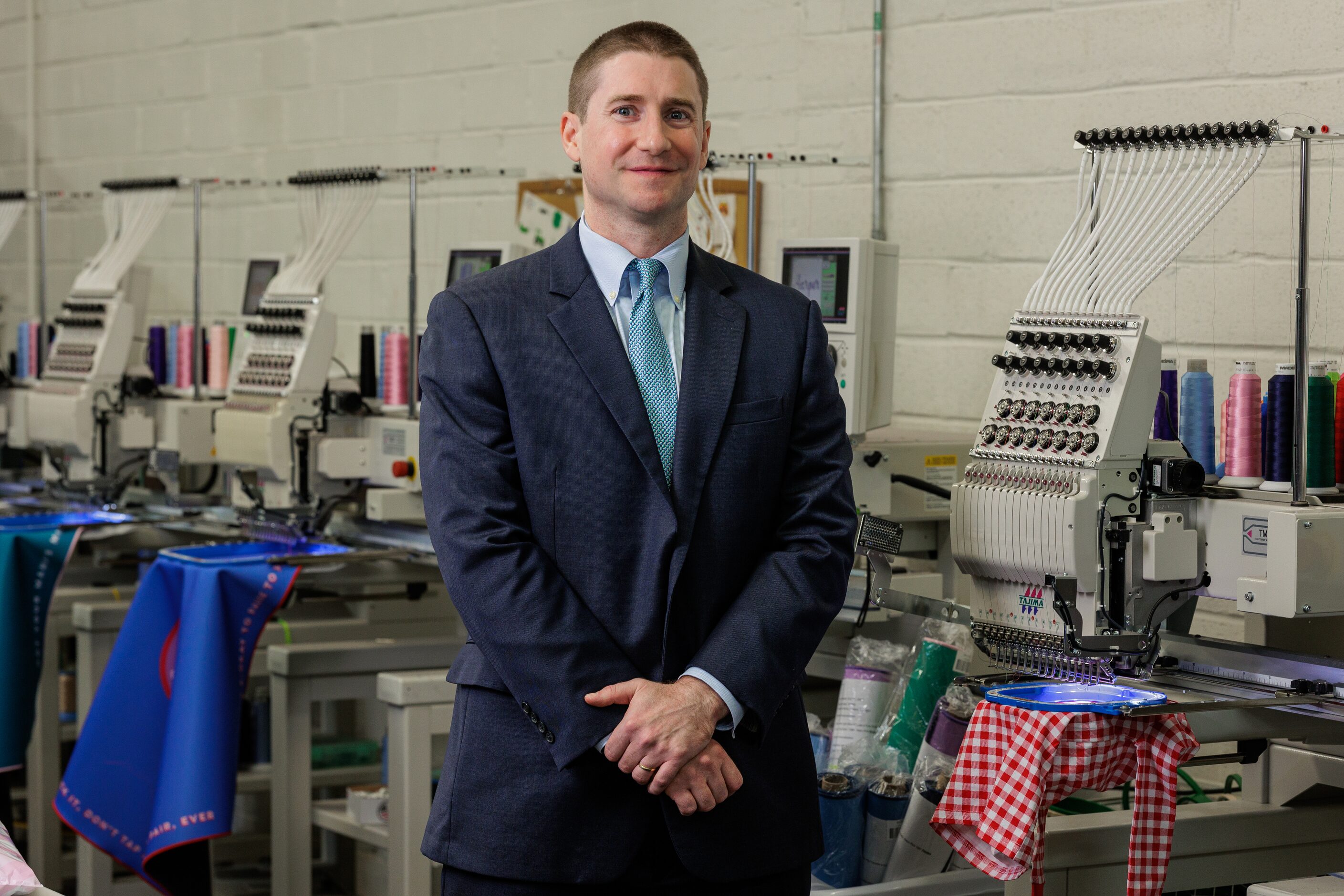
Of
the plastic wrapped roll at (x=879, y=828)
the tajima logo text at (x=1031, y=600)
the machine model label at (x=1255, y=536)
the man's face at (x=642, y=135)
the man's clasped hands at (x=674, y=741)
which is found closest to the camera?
the man's clasped hands at (x=674, y=741)

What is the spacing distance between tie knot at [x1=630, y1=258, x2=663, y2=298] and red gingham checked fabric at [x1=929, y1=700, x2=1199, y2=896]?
2.31 ft

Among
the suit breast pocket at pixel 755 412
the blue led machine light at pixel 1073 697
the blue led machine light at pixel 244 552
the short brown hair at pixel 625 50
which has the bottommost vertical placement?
the blue led machine light at pixel 1073 697

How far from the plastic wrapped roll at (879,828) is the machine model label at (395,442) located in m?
1.48

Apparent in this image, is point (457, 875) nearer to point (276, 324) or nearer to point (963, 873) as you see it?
point (963, 873)

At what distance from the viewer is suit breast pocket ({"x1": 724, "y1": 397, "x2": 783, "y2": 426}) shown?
1.80m

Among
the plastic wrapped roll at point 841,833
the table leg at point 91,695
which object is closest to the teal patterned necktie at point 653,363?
the plastic wrapped roll at point 841,833

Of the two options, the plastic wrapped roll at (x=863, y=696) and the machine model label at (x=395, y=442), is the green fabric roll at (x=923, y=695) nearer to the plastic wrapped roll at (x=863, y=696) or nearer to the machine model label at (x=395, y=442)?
the plastic wrapped roll at (x=863, y=696)

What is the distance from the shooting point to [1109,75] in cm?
329

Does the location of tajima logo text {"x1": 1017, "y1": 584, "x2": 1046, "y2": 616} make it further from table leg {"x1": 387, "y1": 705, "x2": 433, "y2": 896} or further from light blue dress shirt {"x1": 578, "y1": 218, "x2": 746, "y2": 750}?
table leg {"x1": 387, "y1": 705, "x2": 433, "y2": 896}

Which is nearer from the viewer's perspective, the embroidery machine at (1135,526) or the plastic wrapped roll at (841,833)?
the embroidery machine at (1135,526)

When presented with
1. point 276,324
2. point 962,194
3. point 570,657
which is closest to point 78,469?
point 276,324

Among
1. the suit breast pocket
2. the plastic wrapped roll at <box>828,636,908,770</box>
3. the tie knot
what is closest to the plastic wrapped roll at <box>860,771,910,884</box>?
the plastic wrapped roll at <box>828,636,908,770</box>

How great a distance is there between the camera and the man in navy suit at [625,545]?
172 cm

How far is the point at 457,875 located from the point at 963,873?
933mm
